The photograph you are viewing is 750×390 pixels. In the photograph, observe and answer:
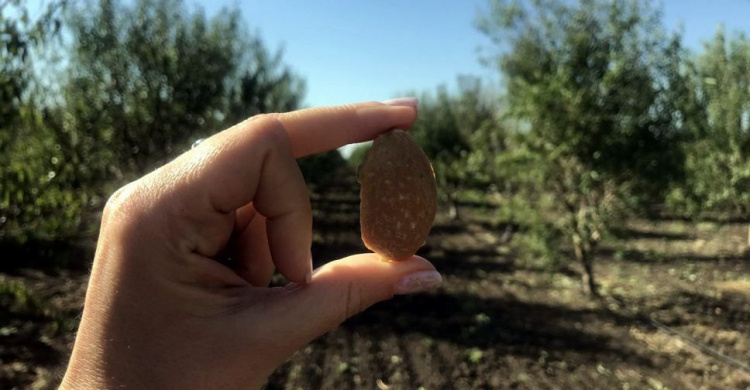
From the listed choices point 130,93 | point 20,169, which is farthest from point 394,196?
point 130,93

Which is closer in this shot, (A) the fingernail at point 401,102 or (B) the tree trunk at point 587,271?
(A) the fingernail at point 401,102

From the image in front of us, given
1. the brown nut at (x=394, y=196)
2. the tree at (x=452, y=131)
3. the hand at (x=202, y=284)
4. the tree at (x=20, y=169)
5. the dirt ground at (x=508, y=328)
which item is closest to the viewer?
the hand at (x=202, y=284)

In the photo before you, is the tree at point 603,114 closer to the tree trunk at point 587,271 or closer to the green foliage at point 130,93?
the tree trunk at point 587,271

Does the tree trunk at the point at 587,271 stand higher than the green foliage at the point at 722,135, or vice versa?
the green foliage at the point at 722,135

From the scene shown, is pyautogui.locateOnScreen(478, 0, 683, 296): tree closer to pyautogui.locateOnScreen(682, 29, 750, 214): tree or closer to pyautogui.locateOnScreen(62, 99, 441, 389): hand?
pyautogui.locateOnScreen(682, 29, 750, 214): tree

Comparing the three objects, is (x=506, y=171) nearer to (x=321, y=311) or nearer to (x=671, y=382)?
(x=671, y=382)

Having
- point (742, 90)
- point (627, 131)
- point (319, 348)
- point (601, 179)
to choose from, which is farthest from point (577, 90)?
point (742, 90)

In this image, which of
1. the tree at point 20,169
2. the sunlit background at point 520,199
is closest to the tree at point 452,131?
the sunlit background at point 520,199
